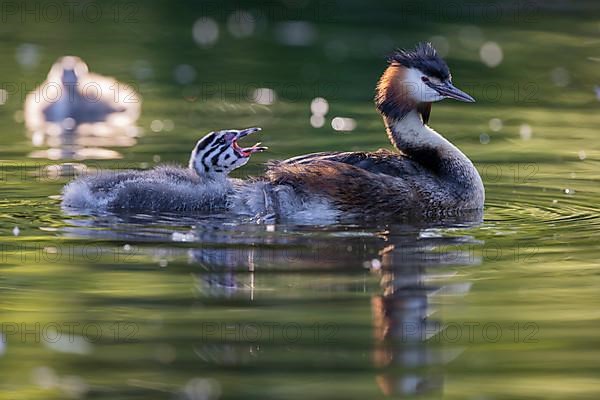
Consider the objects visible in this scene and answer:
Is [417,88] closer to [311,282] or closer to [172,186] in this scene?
[172,186]

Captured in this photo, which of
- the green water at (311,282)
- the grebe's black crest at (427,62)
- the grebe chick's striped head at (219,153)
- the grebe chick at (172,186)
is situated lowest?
the green water at (311,282)

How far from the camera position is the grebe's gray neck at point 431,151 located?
34.9ft

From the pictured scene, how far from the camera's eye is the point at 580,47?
19.4 meters

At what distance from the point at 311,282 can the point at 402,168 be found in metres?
2.57

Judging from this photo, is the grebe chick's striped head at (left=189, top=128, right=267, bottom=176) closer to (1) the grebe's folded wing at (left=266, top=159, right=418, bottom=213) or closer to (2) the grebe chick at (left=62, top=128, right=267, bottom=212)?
(2) the grebe chick at (left=62, top=128, right=267, bottom=212)

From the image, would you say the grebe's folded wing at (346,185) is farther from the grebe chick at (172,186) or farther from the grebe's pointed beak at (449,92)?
the grebe's pointed beak at (449,92)

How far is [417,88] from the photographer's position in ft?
35.1

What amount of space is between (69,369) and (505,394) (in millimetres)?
1920

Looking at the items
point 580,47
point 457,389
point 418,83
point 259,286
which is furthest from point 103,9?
point 457,389

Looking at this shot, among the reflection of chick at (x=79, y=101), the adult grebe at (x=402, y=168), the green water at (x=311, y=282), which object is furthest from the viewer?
the reflection of chick at (x=79, y=101)

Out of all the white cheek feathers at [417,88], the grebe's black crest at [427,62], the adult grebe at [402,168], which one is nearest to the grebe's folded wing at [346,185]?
the adult grebe at [402,168]

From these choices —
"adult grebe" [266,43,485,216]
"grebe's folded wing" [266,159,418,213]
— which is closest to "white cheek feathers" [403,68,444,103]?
"adult grebe" [266,43,485,216]

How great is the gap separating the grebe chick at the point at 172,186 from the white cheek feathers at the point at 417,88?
4.26 feet

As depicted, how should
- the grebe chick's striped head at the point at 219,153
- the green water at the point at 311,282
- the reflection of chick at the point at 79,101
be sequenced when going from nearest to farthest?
1. the green water at the point at 311,282
2. the grebe chick's striped head at the point at 219,153
3. the reflection of chick at the point at 79,101
